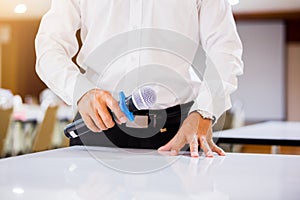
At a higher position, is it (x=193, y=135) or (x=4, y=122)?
(x=193, y=135)

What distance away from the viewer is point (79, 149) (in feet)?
3.91

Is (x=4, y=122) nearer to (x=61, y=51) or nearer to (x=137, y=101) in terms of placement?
(x=61, y=51)

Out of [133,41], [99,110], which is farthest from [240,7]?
→ [99,110]

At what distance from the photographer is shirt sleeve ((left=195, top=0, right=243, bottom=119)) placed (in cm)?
111

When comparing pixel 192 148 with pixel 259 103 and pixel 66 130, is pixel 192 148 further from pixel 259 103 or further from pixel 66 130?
pixel 259 103

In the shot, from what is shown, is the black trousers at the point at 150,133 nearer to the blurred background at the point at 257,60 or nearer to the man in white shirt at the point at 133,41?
the man in white shirt at the point at 133,41

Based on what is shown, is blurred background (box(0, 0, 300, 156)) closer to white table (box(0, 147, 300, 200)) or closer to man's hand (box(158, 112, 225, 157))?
man's hand (box(158, 112, 225, 157))

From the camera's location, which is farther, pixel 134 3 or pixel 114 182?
pixel 134 3

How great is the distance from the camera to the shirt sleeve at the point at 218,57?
111 cm

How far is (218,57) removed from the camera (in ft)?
3.77

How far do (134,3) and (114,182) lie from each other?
634 millimetres

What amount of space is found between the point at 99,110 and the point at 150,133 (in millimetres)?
286

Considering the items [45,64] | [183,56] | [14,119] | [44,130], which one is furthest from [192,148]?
[14,119]

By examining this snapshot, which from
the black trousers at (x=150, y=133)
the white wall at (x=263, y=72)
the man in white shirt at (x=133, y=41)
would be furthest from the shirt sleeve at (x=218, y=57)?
the white wall at (x=263, y=72)
